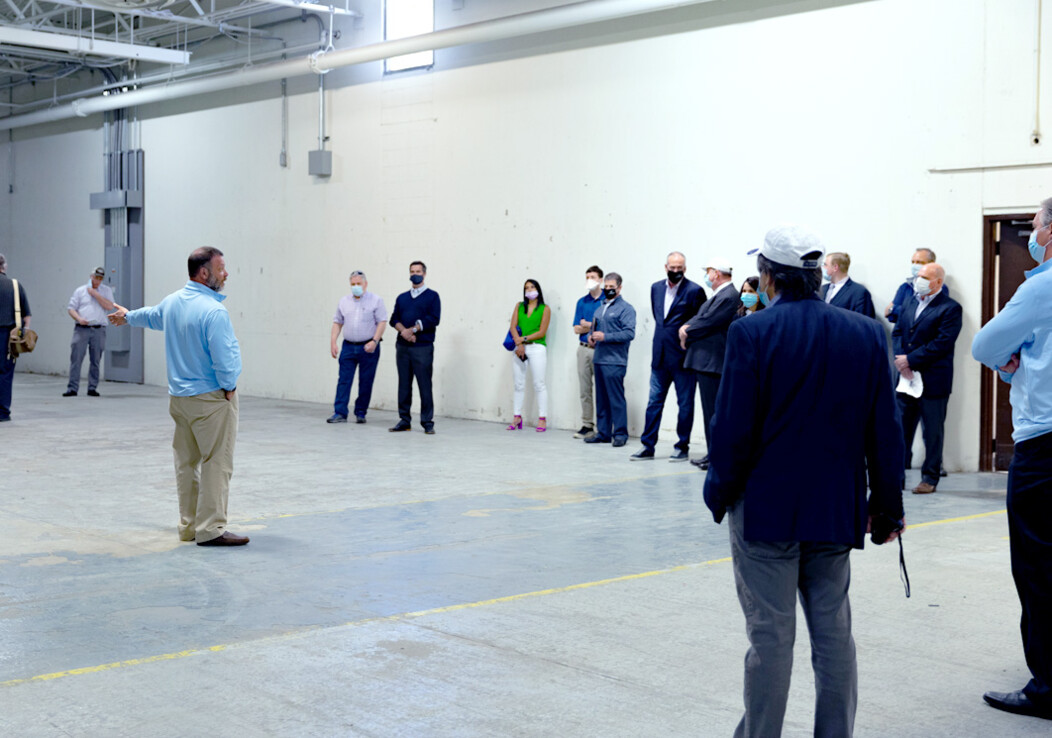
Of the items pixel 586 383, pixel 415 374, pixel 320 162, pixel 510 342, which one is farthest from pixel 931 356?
pixel 320 162

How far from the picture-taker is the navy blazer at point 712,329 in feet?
32.1

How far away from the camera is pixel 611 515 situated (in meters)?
7.63

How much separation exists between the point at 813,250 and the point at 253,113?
49.4 ft

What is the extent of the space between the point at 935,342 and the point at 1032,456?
5.22 metres

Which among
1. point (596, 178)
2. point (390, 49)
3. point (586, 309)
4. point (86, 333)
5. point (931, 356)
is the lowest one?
point (931, 356)

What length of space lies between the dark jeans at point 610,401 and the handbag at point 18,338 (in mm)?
6194

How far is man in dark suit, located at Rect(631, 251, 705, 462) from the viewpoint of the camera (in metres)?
10.6

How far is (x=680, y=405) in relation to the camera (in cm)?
1075

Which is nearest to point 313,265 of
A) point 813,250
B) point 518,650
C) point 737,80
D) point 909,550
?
point 737,80

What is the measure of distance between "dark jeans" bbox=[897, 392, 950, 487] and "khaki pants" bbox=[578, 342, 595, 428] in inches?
146

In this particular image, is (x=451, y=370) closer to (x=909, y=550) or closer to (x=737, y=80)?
(x=737, y=80)

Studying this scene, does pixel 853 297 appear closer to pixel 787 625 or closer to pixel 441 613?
pixel 441 613

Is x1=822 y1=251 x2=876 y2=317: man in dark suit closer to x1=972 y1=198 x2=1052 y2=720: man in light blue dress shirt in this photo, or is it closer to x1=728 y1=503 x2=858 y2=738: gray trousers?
x1=972 y1=198 x2=1052 y2=720: man in light blue dress shirt

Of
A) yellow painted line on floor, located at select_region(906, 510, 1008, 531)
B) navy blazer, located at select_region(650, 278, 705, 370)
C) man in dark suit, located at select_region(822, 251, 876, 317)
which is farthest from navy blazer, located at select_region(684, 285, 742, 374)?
yellow painted line on floor, located at select_region(906, 510, 1008, 531)
